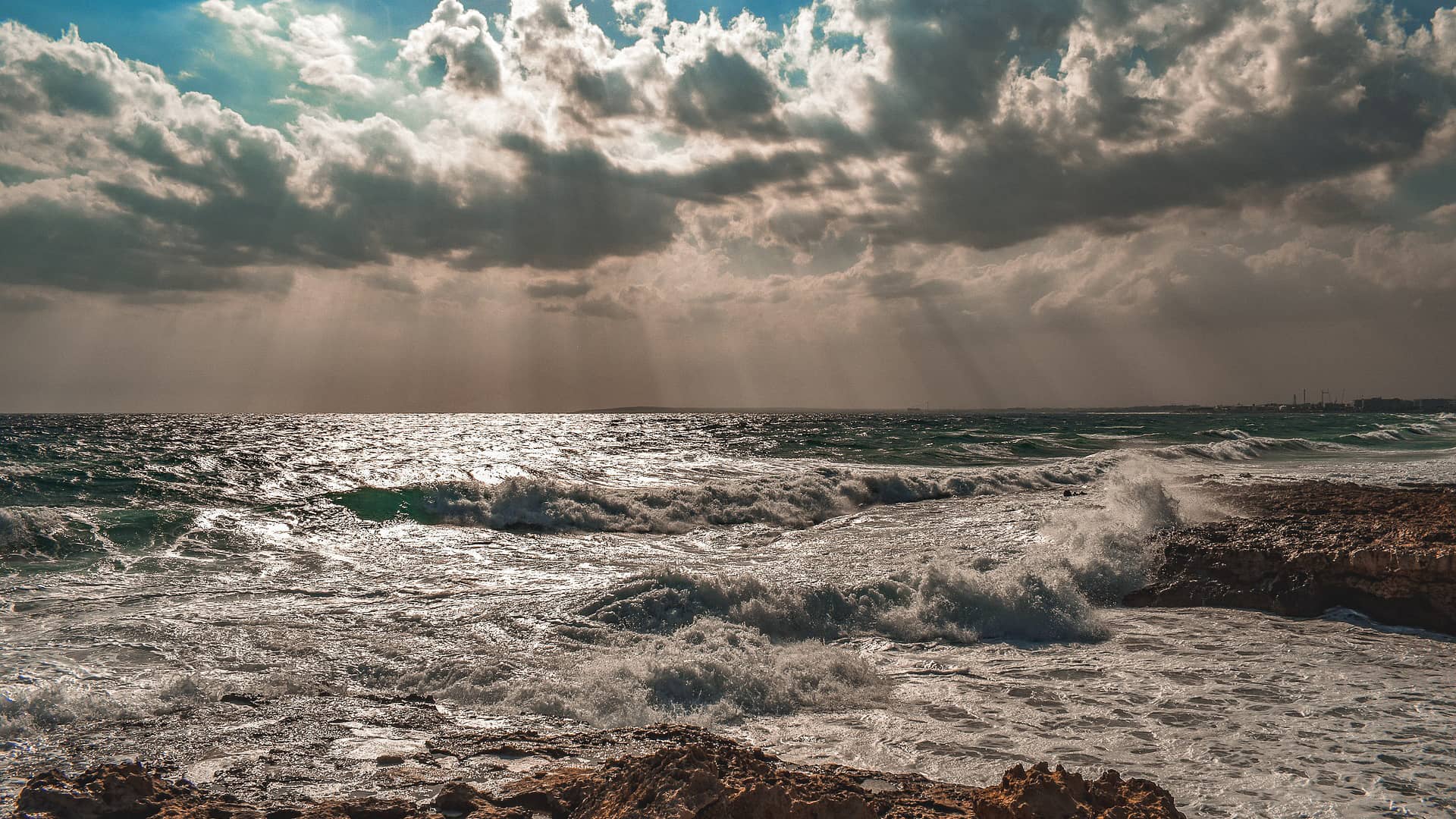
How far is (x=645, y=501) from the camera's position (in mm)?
20000

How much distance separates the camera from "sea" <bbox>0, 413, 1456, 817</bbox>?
4699 mm

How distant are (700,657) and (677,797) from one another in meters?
3.28

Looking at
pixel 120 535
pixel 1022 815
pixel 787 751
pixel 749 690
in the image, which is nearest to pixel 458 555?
pixel 120 535

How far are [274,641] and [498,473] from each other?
18.8 metres

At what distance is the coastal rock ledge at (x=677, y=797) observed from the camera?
3141 millimetres

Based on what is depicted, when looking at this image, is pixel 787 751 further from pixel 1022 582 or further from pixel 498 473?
pixel 498 473

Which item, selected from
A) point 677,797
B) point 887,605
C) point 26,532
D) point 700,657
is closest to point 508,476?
point 26,532

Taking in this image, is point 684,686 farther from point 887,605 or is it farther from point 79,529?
point 79,529

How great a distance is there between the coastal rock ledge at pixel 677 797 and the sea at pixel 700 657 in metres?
0.45

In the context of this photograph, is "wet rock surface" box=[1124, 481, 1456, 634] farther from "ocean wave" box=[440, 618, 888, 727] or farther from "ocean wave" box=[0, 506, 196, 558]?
"ocean wave" box=[0, 506, 196, 558]

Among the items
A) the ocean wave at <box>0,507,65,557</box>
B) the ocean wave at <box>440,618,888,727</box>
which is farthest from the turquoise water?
the ocean wave at <box>440,618,888,727</box>

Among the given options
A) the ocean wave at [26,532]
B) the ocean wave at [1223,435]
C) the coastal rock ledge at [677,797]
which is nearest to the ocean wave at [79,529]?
the ocean wave at [26,532]

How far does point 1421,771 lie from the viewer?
445 cm

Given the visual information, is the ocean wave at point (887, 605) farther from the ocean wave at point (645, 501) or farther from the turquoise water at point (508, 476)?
the turquoise water at point (508, 476)
